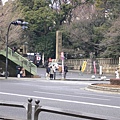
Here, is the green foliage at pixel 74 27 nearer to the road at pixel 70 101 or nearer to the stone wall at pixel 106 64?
the stone wall at pixel 106 64

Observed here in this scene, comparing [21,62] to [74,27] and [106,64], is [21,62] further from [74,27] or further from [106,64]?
[74,27]

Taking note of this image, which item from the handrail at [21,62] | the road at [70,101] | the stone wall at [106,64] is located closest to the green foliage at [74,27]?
the stone wall at [106,64]

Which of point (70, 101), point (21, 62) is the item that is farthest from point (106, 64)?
point (70, 101)

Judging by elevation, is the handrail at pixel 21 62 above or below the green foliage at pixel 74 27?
below

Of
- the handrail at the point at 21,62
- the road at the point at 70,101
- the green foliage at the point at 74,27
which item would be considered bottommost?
the road at the point at 70,101

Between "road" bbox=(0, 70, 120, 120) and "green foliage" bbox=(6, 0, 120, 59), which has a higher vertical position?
"green foliage" bbox=(6, 0, 120, 59)

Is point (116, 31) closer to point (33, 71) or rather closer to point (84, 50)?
point (84, 50)

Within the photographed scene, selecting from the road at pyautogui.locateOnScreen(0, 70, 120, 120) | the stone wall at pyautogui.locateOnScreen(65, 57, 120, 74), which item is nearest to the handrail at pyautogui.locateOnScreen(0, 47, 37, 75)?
the stone wall at pyautogui.locateOnScreen(65, 57, 120, 74)

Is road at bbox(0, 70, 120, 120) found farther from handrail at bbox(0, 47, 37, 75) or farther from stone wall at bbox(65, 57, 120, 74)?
stone wall at bbox(65, 57, 120, 74)

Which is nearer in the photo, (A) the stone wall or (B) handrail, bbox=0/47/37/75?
(B) handrail, bbox=0/47/37/75

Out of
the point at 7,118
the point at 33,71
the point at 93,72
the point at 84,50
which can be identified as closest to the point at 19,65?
the point at 33,71

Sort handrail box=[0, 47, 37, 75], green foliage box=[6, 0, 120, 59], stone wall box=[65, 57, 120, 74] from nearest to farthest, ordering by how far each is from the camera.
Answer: handrail box=[0, 47, 37, 75], stone wall box=[65, 57, 120, 74], green foliage box=[6, 0, 120, 59]

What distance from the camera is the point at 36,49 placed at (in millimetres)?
74062

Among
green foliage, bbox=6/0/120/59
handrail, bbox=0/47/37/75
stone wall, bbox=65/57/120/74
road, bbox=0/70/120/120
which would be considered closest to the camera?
road, bbox=0/70/120/120
